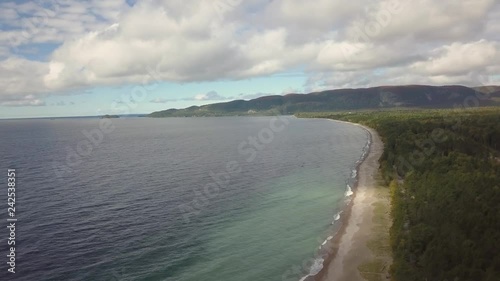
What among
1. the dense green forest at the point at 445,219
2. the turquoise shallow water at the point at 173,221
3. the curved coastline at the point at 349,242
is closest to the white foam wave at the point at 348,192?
the curved coastline at the point at 349,242

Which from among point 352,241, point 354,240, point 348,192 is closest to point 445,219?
point 354,240

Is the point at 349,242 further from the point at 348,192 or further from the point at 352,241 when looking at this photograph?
the point at 348,192

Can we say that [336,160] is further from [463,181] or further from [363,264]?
[363,264]

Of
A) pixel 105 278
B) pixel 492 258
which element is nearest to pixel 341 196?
pixel 492 258

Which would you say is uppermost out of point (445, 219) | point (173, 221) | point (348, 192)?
point (445, 219)

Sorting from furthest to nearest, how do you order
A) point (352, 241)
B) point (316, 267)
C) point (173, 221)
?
point (173, 221) → point (352, 241) → point (316, 267)

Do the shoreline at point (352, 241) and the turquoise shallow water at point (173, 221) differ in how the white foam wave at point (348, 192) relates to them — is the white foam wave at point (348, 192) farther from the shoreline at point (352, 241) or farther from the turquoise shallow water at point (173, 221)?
the turquoise shallow water at point (173, 221)

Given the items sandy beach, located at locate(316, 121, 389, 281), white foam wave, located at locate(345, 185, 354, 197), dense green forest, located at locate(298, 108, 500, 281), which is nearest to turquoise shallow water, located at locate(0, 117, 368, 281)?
white foam wave, located at locate(345, 185, 354, 197)
